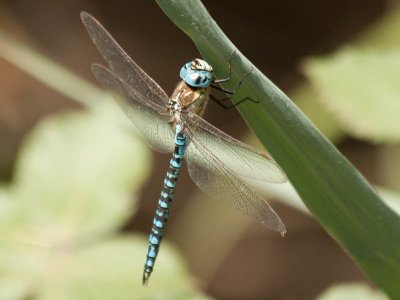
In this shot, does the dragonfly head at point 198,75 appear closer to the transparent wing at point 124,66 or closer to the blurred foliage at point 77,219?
the transparent wing at point 124,66

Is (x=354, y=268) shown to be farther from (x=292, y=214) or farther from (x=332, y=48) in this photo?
(x=332, y=48)

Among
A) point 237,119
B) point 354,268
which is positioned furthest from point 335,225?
A: point 237,119

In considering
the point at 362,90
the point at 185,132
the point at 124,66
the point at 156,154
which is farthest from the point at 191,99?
the point at 156,154

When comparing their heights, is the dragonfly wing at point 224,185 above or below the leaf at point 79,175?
below

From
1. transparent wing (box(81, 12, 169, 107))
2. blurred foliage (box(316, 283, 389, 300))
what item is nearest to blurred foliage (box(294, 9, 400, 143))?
blurred foliage (box(316, 283, 389, 300))

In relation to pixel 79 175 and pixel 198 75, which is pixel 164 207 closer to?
pixel 198 75

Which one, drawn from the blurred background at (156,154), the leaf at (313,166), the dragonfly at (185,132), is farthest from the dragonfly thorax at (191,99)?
the leaf at (313,166)
